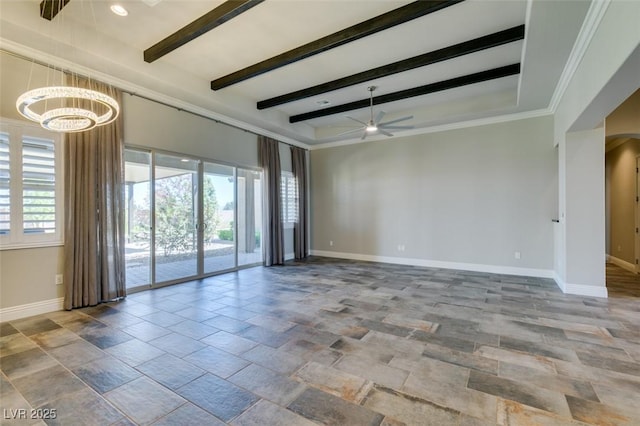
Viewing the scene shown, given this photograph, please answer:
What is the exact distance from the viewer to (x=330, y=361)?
2.64m

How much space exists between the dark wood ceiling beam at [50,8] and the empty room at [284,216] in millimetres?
50

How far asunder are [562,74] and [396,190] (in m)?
3.78

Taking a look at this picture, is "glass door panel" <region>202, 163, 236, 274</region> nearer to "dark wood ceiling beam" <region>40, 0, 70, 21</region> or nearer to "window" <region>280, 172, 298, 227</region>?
"window" <region>280, 172, 298, 227</region>

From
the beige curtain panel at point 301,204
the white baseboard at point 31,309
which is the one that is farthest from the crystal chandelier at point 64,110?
the beige curtain panel at point 301,204

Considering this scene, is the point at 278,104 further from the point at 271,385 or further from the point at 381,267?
the point at 271,385

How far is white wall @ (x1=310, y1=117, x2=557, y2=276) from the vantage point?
5867 mm

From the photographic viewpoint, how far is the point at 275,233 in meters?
7.35

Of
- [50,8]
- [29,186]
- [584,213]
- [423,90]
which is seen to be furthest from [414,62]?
[29,186]

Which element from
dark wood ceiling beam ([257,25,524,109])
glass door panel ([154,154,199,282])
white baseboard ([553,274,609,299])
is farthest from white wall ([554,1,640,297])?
glass door panel ([154,154,199,282])

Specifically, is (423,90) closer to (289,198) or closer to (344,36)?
(344,36)

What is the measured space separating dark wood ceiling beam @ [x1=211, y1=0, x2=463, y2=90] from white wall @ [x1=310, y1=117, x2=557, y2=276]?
152 inches

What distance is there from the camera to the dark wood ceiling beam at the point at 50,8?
3.22m

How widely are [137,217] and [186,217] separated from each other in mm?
872

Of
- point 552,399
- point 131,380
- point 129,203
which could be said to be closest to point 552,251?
point 552,399
